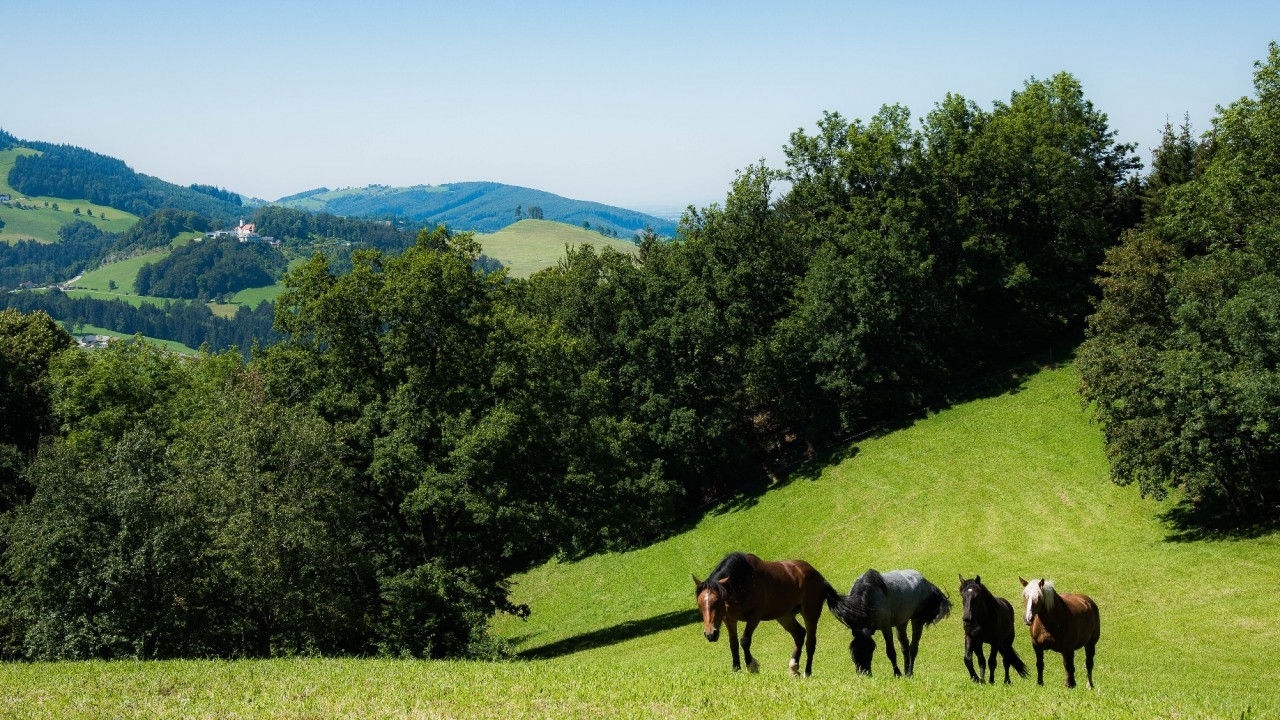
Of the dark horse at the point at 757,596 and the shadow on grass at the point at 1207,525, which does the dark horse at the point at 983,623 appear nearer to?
the dark horse at the point at 757,596

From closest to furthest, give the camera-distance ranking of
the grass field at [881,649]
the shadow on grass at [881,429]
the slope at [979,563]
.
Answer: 1. the grass field at [881,649]
2. the slope at [979,563]
3. the shadow on grass at [881,429]

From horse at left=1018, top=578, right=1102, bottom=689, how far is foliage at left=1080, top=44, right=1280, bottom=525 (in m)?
19.6

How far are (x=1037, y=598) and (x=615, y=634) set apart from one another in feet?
84.1

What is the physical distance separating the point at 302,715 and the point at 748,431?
53.8m

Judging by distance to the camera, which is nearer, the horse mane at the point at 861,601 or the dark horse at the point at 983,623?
the dark horse at the point at 983,623

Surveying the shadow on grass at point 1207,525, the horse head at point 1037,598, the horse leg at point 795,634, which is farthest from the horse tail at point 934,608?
the shadow on grass at point 1207,525

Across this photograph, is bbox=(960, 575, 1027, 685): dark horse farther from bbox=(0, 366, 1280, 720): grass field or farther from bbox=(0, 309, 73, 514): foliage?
bbox=(0, 309, 73, 514): foliage

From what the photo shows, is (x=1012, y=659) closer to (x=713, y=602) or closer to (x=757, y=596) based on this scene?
(x=757, y=596)

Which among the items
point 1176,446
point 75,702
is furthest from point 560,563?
point 75,702

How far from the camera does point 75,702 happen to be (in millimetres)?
14875

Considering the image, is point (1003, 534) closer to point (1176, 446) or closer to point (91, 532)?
point (1176, 446)

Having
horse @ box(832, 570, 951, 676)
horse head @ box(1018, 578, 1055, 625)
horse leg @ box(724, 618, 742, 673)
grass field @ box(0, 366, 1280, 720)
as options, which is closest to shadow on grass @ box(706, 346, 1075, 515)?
grass field @ box(0, 366, 1280, 720)

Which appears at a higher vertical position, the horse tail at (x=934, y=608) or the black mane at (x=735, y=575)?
the black mane at (x=735, y=575)

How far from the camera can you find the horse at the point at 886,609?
16250 millimetres
